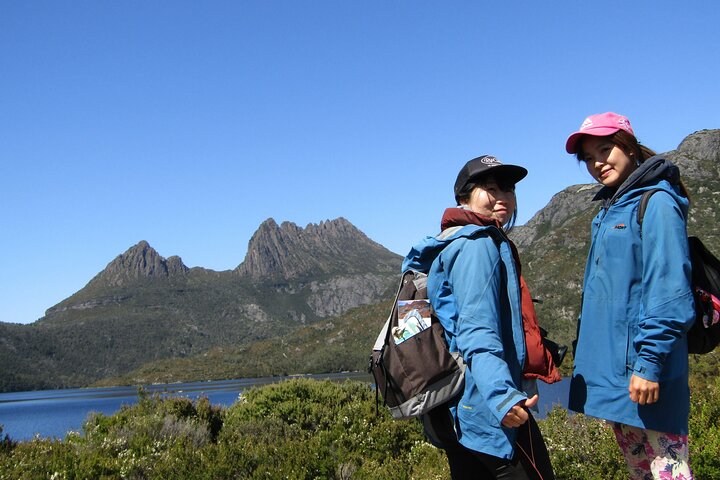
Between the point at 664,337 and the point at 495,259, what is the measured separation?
2.09ft

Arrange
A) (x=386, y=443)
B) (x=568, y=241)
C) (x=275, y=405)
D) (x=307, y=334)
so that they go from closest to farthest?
(x=386, y=443)
(x=275, y=405)
(x=568, y=241)
(x=307, y=334)

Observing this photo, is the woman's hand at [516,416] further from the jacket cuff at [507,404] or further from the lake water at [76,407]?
the lake water at [76,407]

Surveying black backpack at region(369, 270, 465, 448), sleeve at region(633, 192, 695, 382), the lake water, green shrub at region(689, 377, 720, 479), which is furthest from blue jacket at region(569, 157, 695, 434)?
the lake water

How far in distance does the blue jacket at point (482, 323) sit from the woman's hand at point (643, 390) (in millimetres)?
390

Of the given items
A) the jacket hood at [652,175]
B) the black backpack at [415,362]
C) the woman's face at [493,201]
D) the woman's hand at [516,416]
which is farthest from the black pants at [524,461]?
Answer: the jacket hood at [652,175]

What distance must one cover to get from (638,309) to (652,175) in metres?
0.52

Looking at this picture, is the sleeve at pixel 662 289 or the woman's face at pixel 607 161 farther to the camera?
the woman's face at pixel 607 161

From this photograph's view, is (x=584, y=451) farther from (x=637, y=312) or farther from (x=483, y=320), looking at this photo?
(x=483, y=320)

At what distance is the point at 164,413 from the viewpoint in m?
8.82

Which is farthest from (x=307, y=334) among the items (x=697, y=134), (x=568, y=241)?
(x=697, y=134)

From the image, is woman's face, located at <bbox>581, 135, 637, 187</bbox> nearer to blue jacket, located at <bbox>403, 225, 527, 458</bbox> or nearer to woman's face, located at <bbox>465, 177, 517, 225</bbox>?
woman's face, located at <bbox>465, 177, 517, 225</bbox>

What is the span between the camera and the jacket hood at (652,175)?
229 cm

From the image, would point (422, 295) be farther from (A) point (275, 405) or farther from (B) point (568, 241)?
(B) point (568, 241)

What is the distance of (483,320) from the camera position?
2.15 m
